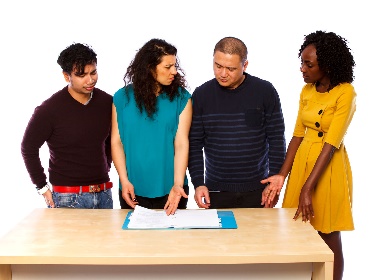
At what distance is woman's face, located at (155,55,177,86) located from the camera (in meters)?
2.66

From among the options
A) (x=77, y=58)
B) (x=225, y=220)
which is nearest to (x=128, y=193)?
(x=225, y=220)

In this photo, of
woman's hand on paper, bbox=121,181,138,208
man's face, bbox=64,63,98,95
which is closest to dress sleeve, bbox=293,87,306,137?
woman's hand on paper, bbox=121,181,138,208

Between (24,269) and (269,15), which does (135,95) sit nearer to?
(24,269)

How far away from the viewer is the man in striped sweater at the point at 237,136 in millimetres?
2754

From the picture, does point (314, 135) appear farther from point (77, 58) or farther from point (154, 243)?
point (77, 58)

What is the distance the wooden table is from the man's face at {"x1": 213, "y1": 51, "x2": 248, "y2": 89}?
62cm

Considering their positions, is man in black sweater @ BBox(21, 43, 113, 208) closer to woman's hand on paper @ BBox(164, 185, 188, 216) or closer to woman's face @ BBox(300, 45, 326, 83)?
woman's hand on paper @ BBox(164, 185, 188, 216)

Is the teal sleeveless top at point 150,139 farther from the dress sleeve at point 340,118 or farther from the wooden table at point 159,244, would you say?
the dress sleeve at point 340,118

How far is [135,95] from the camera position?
2.69 m

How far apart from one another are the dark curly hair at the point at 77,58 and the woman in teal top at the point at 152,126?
200 mm

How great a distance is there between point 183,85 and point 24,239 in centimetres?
101

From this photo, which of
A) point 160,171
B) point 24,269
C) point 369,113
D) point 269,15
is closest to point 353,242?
point 369,113

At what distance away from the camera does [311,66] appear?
2.62 meters

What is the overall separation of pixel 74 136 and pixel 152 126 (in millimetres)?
379
